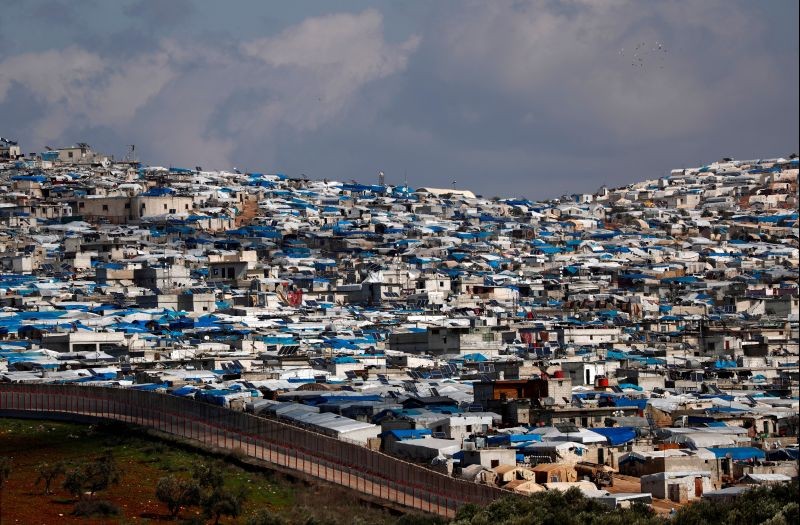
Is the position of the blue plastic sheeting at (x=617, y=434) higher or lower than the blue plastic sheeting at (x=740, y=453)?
higher

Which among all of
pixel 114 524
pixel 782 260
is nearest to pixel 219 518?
pixel 114 524

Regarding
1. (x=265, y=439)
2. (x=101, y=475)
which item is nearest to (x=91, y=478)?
(x=101, y=475)

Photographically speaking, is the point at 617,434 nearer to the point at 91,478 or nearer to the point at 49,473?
the point at 91,478

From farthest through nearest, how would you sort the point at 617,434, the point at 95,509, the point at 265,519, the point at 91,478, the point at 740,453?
the point at 617,434, the point at 740,453, the point at 91,478, the point at 95,509, the point at 265,519

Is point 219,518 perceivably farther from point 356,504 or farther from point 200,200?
point 200,200

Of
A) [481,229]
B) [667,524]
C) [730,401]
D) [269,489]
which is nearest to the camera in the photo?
[667,524]

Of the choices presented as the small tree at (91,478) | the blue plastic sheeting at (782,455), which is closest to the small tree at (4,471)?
the small tree at (91,478)

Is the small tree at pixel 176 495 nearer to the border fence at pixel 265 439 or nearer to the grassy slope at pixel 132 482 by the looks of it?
the grassy slope at pixel 132 482
